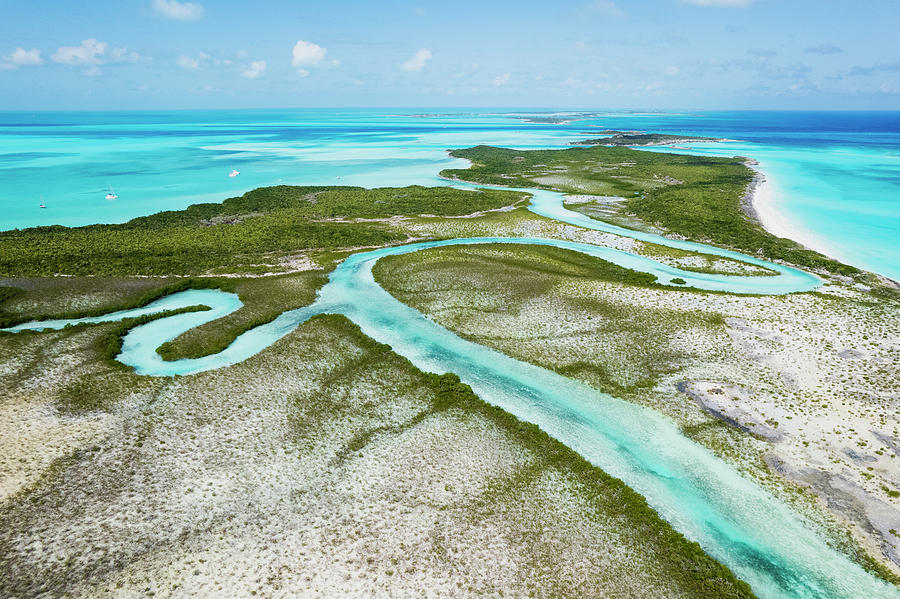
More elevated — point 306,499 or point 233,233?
point 233,233

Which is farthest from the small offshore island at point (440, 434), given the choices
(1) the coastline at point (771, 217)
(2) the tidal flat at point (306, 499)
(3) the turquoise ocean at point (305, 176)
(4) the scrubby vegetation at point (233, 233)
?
(3) the turquoise ocean at point (305, 176)

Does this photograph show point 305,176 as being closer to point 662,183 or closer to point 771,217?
point 662,183

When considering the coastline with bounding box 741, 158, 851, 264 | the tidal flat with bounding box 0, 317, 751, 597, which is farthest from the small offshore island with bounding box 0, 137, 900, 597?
the coastline with bounding box 741, 158, 851, 264

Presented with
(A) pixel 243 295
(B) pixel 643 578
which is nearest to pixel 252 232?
(A) pixel 243 295

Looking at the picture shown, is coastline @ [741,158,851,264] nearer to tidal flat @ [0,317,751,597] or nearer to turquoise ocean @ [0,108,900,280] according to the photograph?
turquoise ocean @ [0,108,900,280]

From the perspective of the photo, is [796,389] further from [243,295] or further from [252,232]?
[252,232]

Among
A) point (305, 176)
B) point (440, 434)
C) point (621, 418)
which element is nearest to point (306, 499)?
point (440, 434)
